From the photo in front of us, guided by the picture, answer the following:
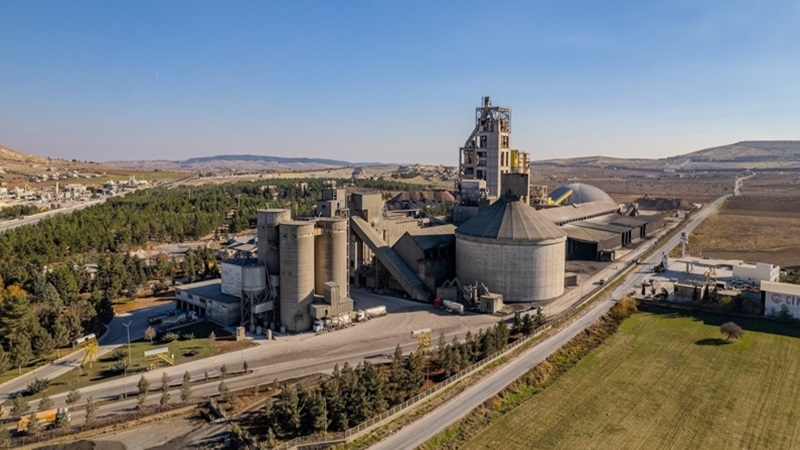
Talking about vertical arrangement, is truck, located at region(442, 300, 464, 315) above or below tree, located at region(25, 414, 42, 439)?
above

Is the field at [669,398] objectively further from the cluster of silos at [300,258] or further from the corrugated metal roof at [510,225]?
the cluster of silos at [300,258]

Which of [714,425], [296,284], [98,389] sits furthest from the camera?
[296,284]

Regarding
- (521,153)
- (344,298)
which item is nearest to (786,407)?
(344,298)

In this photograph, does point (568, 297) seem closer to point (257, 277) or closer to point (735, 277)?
point (735, 277)

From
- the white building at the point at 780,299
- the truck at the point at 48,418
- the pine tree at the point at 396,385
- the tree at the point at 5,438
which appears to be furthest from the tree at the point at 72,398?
the white building at the point at 780,299

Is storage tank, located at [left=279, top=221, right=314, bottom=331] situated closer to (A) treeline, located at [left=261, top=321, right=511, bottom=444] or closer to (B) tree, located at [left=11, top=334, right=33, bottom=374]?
(A) treeline, located at [left=261, top=321, right=511, bottom=444]

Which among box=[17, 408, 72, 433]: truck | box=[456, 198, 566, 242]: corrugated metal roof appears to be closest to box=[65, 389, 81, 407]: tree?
box=[17, 408, 72, 433]: truck

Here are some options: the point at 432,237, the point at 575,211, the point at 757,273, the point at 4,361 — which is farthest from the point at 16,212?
the point at 757,273
